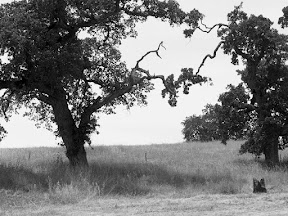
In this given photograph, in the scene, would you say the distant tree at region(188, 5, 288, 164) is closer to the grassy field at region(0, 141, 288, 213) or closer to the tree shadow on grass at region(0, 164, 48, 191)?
the grassy field at region(0, 141, 288, 213)

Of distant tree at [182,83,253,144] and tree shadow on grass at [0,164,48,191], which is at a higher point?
distant tree at [182,83,253,144]

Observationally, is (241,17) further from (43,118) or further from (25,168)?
(25,168)

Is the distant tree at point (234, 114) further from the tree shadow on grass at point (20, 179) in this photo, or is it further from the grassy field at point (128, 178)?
the tree shadow on grass at point (20, 179)

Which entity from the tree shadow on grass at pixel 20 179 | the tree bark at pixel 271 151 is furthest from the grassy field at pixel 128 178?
the tree bark at pixel 271 151

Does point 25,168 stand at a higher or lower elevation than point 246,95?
lower

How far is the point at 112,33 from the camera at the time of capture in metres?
27.7

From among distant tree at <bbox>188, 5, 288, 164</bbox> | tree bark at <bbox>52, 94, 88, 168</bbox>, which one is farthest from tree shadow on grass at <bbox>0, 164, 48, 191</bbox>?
distant tree at <bbox>188, 5, 288, 164</bbox>

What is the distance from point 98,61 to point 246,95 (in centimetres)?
1019

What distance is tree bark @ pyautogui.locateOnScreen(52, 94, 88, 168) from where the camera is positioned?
2523 cm

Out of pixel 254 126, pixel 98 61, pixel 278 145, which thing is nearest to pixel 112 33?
pixel 98 61

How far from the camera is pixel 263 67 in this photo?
103 feet

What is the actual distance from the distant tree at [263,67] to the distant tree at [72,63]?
18.2 ft

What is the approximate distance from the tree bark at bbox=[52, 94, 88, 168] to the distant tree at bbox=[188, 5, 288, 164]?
30.3ft

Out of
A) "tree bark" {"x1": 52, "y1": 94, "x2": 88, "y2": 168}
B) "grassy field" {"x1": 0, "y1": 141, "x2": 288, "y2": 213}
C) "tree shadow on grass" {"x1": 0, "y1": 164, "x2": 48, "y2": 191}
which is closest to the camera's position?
"grassy field" {"x1": 0, "y1": 141, "x2": 288, "y2": 213}
